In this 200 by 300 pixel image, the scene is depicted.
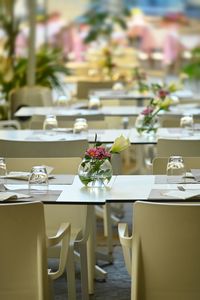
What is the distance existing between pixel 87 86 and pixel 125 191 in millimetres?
7466

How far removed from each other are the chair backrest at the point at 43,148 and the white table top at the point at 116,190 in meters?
1.03

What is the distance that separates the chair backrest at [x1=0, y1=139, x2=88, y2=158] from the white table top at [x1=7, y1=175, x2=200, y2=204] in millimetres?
1033

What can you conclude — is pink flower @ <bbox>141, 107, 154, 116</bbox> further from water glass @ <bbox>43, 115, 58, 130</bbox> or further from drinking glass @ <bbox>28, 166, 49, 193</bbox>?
drinking glass @ <bbox>28, 166, 49, 193</bbox>

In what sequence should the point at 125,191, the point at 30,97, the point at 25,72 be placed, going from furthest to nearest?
the point at 25,72
the point at 30,97
the point at 125,191

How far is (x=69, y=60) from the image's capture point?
1972cm

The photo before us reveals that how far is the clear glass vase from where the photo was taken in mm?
5062

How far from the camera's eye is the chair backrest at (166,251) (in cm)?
430

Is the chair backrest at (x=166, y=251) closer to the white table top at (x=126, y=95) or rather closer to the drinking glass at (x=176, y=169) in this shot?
the drinking glass at (x=176, y=169)

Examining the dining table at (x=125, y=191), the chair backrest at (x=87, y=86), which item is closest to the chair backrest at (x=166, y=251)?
the dining table at (x=125, y=191)

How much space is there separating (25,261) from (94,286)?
1.72 metres

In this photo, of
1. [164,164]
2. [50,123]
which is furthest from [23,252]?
[50,123]

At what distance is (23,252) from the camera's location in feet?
14.5

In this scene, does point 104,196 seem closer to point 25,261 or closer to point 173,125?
point 25,261

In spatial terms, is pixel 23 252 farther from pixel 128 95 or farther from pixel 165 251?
pixel 128 95
